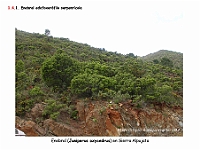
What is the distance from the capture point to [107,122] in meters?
9.27

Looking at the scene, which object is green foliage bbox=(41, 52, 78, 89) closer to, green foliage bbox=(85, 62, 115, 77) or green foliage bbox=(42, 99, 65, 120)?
green foliage bbox=(85, 62, 115, 77)

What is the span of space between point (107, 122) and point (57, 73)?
153 inches

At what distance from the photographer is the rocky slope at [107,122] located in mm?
8984

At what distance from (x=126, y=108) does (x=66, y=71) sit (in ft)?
12.3

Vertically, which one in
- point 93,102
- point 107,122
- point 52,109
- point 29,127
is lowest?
point 29,127

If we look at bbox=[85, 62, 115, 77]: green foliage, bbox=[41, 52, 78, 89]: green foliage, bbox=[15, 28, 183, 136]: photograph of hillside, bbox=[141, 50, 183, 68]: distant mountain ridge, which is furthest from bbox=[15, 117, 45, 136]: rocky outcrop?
bbox=[141, 50, 183, 68]: distant mountain ridge

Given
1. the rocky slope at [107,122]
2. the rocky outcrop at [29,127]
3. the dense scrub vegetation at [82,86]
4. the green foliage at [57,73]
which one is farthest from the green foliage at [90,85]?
the rocky outcrop at [29,127]

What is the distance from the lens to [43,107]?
1020cm

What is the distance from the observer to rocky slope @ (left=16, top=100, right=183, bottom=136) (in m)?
8.98

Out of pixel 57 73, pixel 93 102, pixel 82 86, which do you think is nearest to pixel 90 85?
pixel 82 86

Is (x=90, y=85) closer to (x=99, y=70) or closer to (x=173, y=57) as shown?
(x=99, y=70)

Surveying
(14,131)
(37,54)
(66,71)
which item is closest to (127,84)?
(66,71)

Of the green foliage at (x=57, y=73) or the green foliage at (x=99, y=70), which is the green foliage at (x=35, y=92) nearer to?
the green foliage at (x=57, y=73)

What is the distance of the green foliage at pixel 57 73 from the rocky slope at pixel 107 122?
1.73 metres
